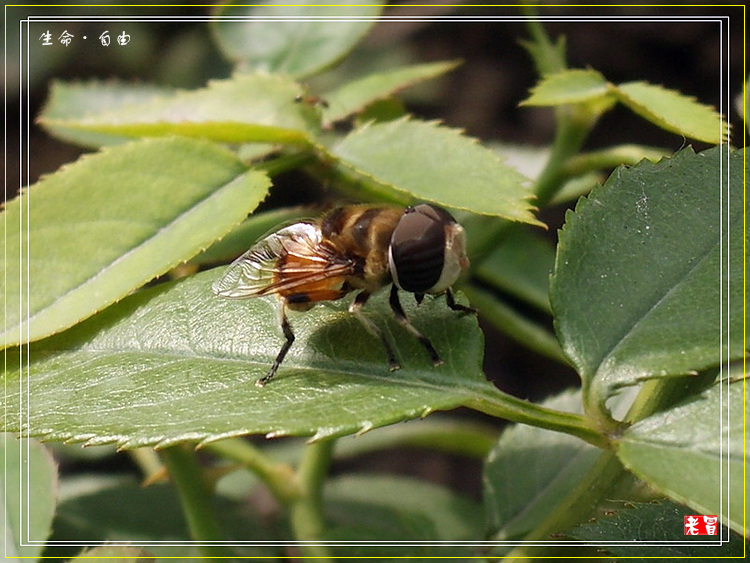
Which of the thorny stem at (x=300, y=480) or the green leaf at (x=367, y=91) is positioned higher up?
the green leaf at (x=367, y=91)

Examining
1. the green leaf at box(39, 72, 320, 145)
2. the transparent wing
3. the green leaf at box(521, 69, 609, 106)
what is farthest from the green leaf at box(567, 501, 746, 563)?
the green leaf at box(39, 72, 320, 145)

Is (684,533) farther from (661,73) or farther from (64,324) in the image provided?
(661,73)

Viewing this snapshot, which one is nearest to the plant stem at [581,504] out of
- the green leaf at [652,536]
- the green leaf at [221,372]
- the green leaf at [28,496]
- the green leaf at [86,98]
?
the green leaf at [652,536]

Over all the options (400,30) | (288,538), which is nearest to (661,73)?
(400,30)

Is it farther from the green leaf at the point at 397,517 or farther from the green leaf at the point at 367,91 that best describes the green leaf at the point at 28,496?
the green leaf at the point at 367,91

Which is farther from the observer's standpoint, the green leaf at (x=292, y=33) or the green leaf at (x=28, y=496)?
the green leaf at (x=292, y=33)

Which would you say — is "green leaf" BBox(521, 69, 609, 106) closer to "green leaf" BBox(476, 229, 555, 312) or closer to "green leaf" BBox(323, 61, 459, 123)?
"green leaf" BBox(323, 61, 459, 123)
